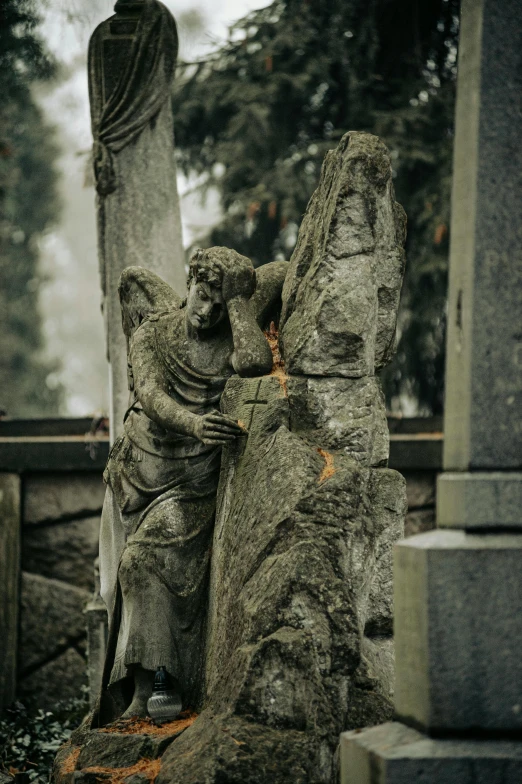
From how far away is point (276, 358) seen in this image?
5.00 metres

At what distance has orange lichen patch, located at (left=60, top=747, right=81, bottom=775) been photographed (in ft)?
14.8

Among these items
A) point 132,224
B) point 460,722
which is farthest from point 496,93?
point 132,224

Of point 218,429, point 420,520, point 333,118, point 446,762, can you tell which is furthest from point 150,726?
point 333,118

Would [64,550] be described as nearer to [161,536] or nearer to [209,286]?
[161,536]

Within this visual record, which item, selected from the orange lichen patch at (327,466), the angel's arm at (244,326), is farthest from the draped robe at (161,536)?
the orange lichen patch at (327,466)

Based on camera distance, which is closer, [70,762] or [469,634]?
[469,634]

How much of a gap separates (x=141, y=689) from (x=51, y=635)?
4.14 metres

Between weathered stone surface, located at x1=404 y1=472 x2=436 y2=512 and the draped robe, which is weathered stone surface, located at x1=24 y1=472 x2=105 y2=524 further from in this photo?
the draped robe

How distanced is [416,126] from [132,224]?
471 cm

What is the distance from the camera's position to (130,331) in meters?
5.80

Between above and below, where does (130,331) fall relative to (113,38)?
below

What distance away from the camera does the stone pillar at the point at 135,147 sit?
25.2 feet

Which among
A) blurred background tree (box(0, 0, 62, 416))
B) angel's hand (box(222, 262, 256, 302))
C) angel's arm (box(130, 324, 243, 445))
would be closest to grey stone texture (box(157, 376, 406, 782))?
angel's arm (box(130, 324, 243, 445))

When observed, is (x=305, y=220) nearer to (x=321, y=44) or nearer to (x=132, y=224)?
(x=132, y=224)
